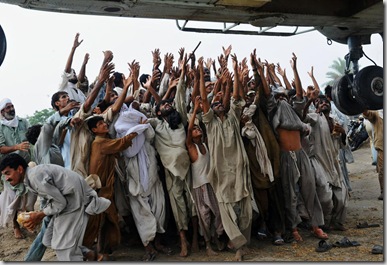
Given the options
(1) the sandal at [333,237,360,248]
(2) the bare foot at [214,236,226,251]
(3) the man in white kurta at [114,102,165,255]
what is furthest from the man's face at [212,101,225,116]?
(1) the sandal at [333,237,360,248]

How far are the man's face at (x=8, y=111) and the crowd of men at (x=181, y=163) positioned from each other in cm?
1

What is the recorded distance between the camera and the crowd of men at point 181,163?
4520 mm

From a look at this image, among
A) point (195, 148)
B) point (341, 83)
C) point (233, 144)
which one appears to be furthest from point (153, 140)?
point (341, 83)

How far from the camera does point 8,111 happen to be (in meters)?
5.86

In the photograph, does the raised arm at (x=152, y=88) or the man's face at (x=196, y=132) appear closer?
the man's face at (x=196, y=132)

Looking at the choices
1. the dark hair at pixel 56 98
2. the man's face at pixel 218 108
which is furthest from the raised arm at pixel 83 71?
the man's face at pixel 218 108

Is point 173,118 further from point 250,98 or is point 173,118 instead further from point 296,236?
point 296,236

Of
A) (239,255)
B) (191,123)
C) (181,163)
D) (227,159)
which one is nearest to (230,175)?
(227,159)

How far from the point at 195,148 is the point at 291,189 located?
130 cm

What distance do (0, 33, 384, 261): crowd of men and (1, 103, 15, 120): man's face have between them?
0.01 meters

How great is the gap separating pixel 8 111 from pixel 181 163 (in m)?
2.53

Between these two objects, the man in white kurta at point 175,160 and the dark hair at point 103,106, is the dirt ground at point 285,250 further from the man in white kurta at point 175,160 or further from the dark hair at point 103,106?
the dark hair at point 103,106

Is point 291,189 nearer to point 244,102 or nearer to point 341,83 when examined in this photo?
point 244,102

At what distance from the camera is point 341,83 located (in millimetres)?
6738
